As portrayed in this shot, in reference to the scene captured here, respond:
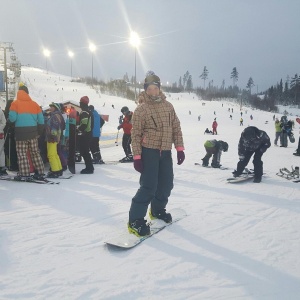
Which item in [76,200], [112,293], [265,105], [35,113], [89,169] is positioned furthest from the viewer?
[265,105]

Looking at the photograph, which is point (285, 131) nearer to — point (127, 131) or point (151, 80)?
point (127, 131)

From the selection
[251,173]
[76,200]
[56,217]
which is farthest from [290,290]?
[251,173]

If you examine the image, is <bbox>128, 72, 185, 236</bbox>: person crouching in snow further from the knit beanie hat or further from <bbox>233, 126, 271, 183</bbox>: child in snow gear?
<bbox>233, 126, 271, 183</bbox>: child in snow gear

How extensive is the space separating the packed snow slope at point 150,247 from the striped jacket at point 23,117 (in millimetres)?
1016

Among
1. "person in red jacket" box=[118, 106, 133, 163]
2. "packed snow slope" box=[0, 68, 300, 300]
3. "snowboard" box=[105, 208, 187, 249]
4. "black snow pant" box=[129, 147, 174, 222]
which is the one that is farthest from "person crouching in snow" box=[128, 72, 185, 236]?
"person in red jacket" box=[118, 106, 133, 163]

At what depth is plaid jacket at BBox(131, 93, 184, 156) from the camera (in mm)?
3725

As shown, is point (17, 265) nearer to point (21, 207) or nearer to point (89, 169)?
point (21, 207)

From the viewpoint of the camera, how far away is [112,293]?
2.52 metres

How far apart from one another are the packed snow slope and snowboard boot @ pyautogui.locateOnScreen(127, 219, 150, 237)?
11cm

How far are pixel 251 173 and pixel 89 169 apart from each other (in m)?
3.91

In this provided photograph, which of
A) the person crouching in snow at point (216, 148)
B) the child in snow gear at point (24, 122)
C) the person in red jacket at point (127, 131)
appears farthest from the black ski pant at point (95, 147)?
the person crouching in snow at point (216, 148)

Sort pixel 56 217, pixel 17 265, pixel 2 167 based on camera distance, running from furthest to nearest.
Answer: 1. pixel 2 167
2. pixel 56 217
3. pixel 17 265

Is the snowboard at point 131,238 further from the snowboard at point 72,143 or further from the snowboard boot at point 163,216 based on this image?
the snowboard at point 72,143

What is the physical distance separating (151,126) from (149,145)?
9.1 inches
